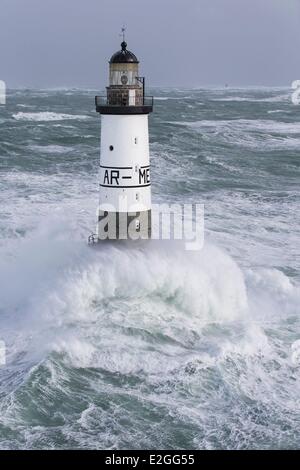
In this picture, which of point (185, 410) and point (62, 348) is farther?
point (62, 348)

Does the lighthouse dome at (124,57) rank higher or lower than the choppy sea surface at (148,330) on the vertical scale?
higher

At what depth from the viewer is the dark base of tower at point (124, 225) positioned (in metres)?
16.0

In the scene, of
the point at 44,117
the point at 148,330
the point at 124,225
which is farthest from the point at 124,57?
the point at 44,117

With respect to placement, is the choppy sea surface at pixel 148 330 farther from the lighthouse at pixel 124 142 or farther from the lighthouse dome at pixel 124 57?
the lighthouse dome at pixel 124 57

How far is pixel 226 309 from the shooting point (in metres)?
16.8

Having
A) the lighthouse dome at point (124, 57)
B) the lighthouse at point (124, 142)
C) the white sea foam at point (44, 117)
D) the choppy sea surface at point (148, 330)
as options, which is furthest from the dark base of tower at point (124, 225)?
the white sea foam at point (44, 117)

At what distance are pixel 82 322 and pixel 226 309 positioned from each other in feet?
11.9

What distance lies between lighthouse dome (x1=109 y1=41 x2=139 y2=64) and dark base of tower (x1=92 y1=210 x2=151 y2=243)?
3369 mm

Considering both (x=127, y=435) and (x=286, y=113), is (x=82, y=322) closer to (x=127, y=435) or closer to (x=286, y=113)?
(x=127, y=435)

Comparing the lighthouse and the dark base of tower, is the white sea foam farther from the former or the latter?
the lighthouse

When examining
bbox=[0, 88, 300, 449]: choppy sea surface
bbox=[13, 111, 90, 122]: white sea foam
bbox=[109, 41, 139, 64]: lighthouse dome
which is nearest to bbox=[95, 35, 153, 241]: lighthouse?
bbox=[109, 41, 139, 64]: lighthouse dome

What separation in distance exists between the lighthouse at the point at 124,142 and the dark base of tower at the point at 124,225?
23 mm

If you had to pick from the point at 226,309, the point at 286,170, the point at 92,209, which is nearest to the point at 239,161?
the point at 286,170

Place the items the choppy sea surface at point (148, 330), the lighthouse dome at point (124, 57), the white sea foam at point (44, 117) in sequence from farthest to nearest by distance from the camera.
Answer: the white sea foam at point (44, 117) < the lighthouse dome at point (124, 57) < the choppy sea surface at point (148, 330)
